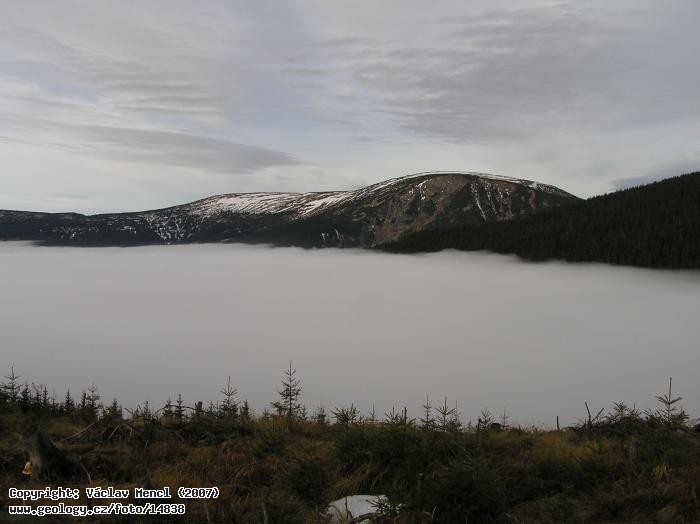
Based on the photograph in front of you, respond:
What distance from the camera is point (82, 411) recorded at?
1474cm

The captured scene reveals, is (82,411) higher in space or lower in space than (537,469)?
lower

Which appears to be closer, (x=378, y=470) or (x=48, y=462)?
(x=48, y=462)

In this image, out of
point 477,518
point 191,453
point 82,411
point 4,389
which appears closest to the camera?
point 477,518

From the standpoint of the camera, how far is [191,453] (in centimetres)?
989

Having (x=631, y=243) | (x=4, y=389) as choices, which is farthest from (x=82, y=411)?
(x=631, y=243)

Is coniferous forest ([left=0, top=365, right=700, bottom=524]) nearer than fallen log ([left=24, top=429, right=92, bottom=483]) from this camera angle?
Yes

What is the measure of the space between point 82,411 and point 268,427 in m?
6.97

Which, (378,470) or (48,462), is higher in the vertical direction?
(48,462)

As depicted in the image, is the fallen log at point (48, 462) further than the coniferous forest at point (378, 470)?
Yes

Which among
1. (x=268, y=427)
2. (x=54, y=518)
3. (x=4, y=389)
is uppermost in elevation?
(x=54, y=518)

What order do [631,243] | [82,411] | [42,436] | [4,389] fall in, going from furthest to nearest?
[631,243], [4,389], [82,411], [42,436]

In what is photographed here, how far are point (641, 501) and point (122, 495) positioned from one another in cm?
766

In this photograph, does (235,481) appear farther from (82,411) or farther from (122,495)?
(82,411)

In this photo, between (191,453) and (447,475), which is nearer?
(447,475)
